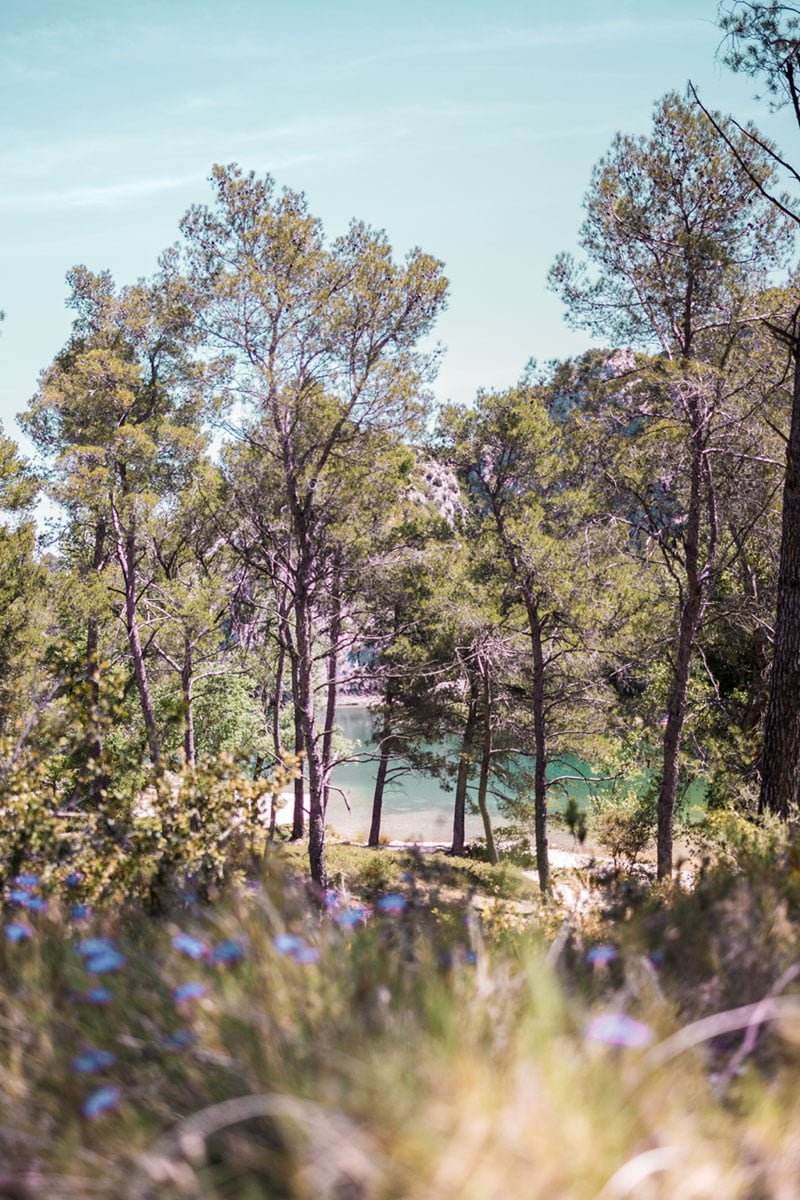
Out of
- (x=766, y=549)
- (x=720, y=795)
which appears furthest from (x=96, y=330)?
(x=720, y=795)

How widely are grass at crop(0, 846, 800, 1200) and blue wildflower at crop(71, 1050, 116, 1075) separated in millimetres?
25

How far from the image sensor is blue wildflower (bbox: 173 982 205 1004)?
70.1 inches

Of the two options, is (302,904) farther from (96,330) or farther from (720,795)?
(96,330)

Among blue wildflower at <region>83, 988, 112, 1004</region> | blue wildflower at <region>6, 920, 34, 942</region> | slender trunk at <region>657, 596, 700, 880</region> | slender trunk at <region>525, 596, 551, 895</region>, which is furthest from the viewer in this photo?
slender trunk at <region>525, 596, 551, 895</region>

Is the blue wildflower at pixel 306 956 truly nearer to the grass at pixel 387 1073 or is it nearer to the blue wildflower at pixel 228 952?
the grass at pixel 387 1073

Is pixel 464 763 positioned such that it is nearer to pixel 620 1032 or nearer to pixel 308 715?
pixel 308 715

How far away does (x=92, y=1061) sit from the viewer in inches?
66.0

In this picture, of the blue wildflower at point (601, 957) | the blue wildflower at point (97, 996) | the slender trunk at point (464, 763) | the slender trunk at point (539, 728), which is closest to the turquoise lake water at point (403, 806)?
the slender trunk at point (464, 763)

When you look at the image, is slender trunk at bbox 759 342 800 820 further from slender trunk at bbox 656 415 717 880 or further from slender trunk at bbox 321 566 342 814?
slender trunk at bbox 321 566 342 814

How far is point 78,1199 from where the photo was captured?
54.0 inches

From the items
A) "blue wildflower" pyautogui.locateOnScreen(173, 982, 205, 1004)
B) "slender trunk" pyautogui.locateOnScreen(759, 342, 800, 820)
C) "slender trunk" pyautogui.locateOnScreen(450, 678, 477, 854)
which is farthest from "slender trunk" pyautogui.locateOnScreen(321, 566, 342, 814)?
"blue wildflower" pyautogui.locateOnScreen(173, 982, 205, 1004)

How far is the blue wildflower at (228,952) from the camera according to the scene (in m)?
1.98

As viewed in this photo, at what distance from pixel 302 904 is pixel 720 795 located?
13.9m

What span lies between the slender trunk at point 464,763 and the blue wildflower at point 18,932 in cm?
1708
